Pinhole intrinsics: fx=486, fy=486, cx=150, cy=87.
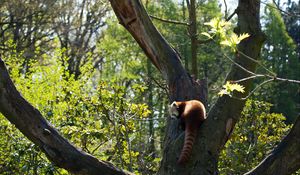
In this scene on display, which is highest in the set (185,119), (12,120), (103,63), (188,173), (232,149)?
(103,63)

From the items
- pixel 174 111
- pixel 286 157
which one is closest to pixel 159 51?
pixel 174 111

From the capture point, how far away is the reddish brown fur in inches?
156

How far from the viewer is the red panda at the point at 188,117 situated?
13.0 ft

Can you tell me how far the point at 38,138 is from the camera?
3877 mm

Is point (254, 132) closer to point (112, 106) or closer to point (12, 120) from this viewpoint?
point (112, 106)

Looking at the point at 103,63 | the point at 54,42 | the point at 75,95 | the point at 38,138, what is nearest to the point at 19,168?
the point at 75,95

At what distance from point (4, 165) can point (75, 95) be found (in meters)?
1.50

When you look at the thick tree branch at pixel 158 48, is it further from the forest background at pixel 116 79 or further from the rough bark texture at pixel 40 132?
the rough bark texture at pixel 40 132

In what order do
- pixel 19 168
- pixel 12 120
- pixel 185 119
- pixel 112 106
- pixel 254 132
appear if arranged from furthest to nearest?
pixel 254 132
pixel 19 168
pixel 112 106
pixel 185 119
pixel 12 120

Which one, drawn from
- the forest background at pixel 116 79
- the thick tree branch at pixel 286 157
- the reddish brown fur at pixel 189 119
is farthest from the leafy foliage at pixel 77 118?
the thick tree branch at pixel 286 157

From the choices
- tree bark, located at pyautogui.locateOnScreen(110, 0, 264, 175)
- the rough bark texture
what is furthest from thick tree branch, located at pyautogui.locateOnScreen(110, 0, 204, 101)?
the rough bark texture

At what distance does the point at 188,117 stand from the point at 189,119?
0.02 metres

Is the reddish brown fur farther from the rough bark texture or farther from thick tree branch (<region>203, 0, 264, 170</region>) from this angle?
the rough bark texture

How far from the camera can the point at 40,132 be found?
3861 mm
